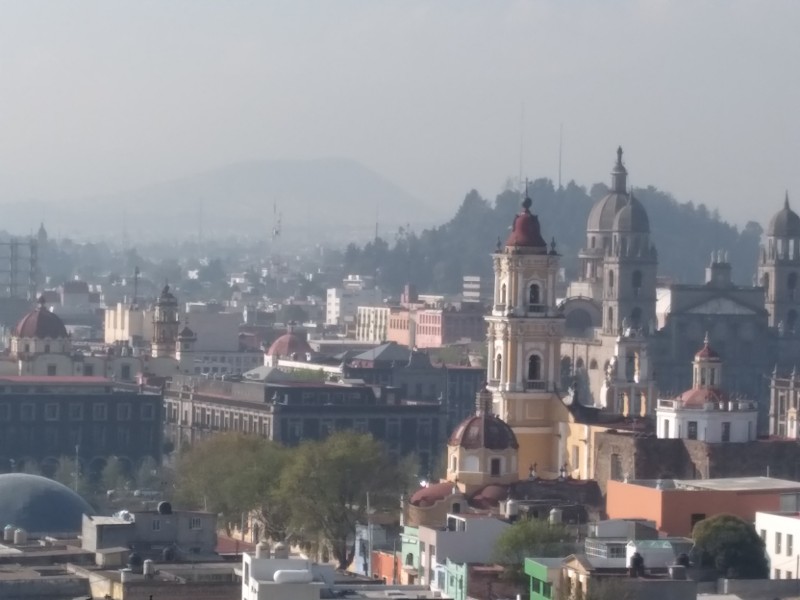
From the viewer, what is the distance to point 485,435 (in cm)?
7525

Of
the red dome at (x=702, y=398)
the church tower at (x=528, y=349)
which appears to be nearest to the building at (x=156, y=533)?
the church tower at (x=528, y=349)

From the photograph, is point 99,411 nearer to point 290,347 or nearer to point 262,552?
point 290,347

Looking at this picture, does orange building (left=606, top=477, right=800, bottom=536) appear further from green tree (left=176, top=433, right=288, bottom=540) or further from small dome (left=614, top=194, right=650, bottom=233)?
small dome (left=614, top=194, right=650, bottom=233)

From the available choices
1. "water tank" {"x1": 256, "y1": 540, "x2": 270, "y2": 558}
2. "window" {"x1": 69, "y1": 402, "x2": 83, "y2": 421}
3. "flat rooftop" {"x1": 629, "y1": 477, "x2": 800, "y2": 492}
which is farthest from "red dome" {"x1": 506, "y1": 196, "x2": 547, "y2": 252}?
"window" {"x1": 69, "y1": 402, "x2": 83, "y2": 421}

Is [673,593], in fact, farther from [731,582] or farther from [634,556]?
[731,582]

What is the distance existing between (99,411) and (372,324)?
7251cm

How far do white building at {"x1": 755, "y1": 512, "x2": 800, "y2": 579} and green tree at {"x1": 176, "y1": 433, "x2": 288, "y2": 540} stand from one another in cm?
1700

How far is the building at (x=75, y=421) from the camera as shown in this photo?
362ft

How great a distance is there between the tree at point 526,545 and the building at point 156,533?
17.0 feet

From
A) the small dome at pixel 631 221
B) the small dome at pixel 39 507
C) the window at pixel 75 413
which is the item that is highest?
the small dome at pixel 631 221

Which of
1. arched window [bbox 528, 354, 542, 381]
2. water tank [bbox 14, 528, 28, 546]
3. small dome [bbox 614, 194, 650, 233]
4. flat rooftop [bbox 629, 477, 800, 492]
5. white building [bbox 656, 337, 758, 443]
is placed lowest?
water tank [bbox 14, 528, 28, 546]

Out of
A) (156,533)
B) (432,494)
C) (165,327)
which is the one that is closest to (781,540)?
(432,494)

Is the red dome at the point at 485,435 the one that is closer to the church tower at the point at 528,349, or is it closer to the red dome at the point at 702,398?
the church tower at the point at 528,349

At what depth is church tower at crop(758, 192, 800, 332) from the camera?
13538cm
